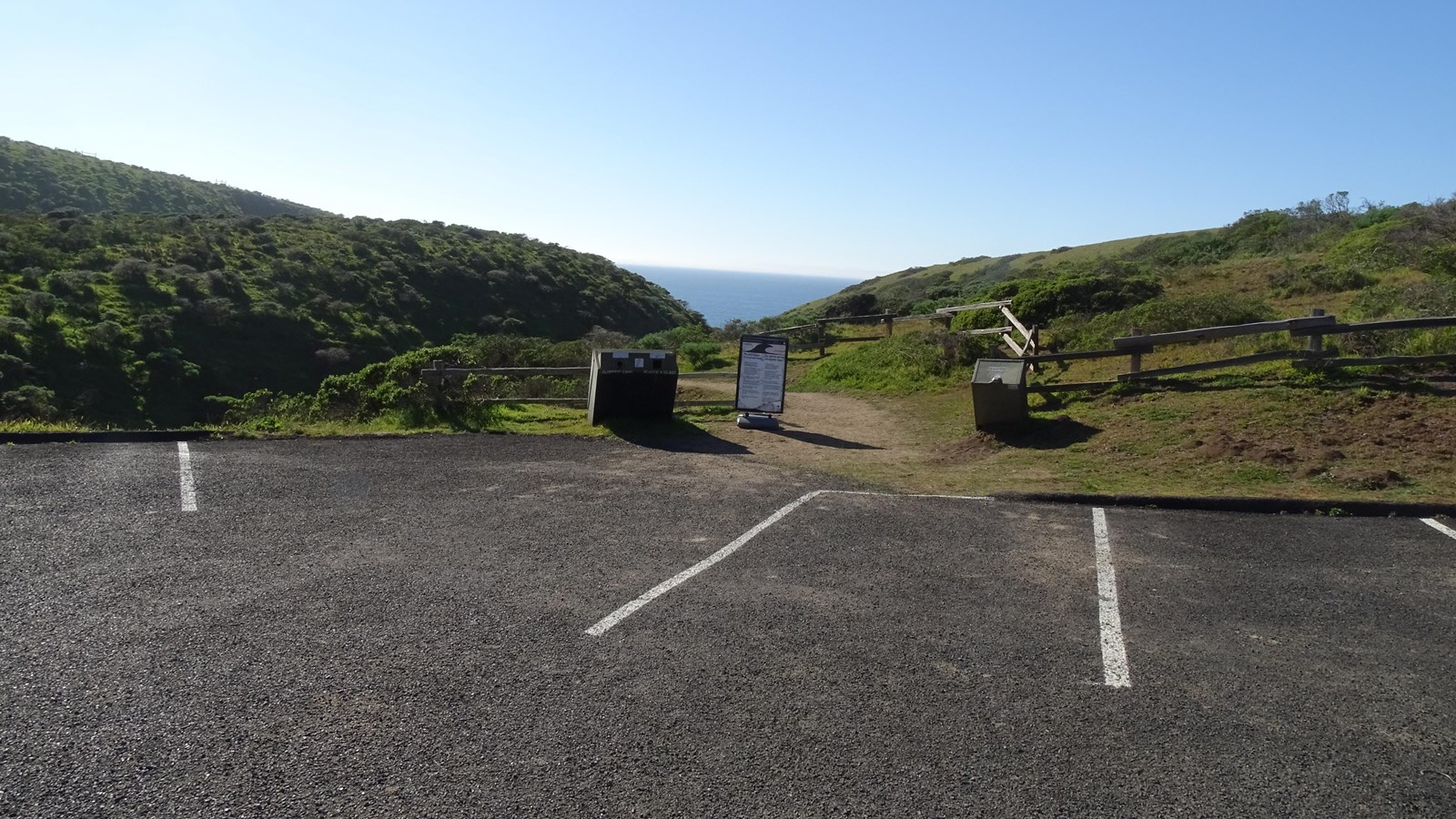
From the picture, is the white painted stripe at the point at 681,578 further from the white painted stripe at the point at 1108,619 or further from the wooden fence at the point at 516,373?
the wooden fence at the point at 516,373

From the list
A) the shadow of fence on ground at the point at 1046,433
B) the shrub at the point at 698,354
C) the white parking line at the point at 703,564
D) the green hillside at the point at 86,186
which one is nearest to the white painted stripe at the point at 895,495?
the white parking line at the point at 703,564

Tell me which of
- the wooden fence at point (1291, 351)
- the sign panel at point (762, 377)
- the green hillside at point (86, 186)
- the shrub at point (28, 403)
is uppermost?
the green hillside at point (86, 186)

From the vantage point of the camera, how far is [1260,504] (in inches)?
324

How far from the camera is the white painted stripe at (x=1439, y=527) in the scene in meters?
7.29

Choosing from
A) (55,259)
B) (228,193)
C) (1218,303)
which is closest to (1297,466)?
(1218,303)

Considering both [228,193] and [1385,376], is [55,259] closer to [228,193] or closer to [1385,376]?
[1385,376]

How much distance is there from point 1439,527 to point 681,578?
6.21 meters

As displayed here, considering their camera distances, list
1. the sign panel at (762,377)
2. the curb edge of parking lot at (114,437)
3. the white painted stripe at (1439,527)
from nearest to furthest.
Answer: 1. the white painted stripe at (1439,527)
2. the curb edge of parking lot at (114,437)
3. the sign panel at (762,377)

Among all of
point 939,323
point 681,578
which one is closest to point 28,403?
point 939,323

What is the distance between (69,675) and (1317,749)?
5646mm

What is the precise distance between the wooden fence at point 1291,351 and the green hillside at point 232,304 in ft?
67.0

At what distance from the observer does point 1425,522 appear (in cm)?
763

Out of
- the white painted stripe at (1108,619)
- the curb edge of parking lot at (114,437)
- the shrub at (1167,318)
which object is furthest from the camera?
the shrub at (1167,318)

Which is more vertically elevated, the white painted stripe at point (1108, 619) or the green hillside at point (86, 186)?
the green hillside at point (86, 186)
